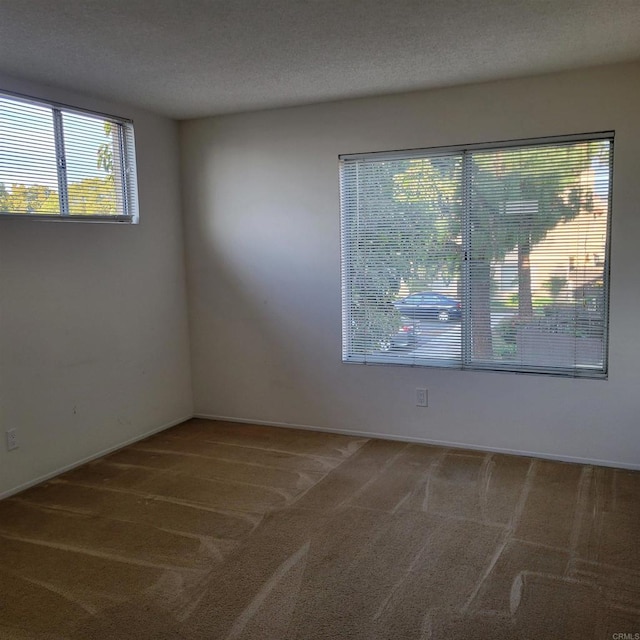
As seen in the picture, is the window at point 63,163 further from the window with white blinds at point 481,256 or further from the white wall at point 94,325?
the window with white blinds at point 481,256

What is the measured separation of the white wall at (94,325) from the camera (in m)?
3.55

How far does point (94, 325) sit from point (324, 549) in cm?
229

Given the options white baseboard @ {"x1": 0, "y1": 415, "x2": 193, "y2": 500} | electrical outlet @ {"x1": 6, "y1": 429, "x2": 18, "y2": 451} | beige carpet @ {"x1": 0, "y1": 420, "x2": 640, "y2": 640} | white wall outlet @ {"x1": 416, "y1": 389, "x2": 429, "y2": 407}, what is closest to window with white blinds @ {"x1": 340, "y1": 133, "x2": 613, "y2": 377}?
white wall outlet @ {"x1": 416, "y1": 389, "x2": 429, "y2": 407}

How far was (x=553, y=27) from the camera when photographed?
9.32 feet

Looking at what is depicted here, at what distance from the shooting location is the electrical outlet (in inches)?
138

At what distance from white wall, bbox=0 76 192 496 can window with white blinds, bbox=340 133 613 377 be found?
4.88ft

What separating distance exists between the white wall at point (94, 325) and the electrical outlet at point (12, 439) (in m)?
0.04

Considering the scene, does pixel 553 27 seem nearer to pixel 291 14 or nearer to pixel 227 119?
pixel 291 14

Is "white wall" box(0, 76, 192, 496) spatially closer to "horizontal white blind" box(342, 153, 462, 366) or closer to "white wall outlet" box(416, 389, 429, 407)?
"horizontal white blind" box(342, 153, 462, 366)

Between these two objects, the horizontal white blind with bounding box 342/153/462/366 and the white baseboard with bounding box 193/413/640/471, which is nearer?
the white baseboard with bounding box 193/413/640/471

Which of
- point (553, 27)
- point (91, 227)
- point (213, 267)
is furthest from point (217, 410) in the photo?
point (553, 27)

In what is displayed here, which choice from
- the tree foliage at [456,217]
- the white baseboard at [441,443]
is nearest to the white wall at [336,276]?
the white baseboard at [441,443]

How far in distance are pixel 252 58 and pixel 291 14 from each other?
637mm

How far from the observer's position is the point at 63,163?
379cm
